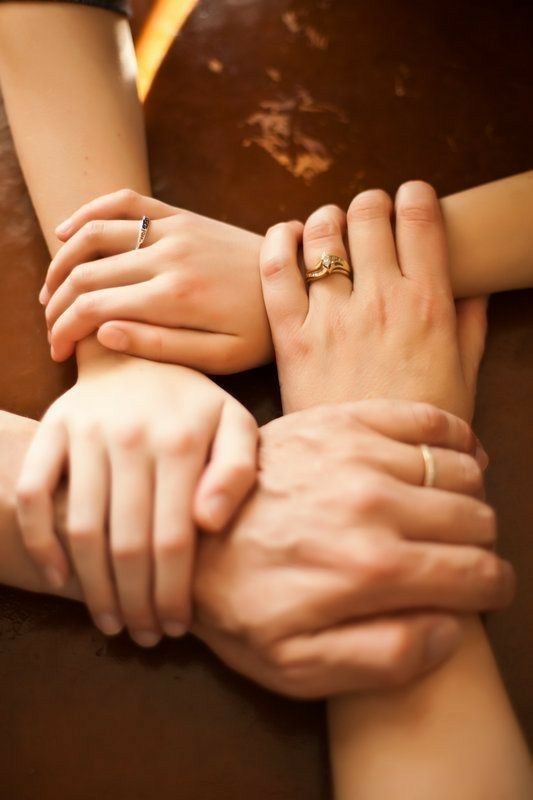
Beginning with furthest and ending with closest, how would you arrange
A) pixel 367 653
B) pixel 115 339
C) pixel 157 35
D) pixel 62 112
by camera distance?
pixel 157 35
pixel 62 112
pixel 115 339
pixel 367 653

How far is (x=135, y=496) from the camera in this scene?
47 centimetres

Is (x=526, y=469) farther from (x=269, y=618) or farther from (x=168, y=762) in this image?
(x=168, y=762)

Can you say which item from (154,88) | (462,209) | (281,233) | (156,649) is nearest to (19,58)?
(154,88)

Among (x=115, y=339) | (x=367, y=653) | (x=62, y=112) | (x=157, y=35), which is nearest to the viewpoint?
(x=367, y=653)

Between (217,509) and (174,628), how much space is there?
0.11 meters

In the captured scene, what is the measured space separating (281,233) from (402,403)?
23 cm

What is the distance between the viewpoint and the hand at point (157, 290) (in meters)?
0.58

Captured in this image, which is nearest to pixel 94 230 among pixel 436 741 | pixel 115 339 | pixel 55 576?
pixel 115 339

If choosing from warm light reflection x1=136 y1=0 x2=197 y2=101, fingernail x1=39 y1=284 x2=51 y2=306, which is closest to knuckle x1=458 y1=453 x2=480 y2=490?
fingernail x1=39 y1=284 x2=51 y2=306

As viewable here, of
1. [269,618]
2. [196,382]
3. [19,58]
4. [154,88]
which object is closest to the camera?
[269,618]

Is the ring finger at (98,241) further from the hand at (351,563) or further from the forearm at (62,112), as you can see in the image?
the hand at (351,563)

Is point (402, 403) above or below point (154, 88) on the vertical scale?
below

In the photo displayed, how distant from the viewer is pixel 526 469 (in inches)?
23.1

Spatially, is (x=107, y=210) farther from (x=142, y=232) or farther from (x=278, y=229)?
(x=278, y=229)
